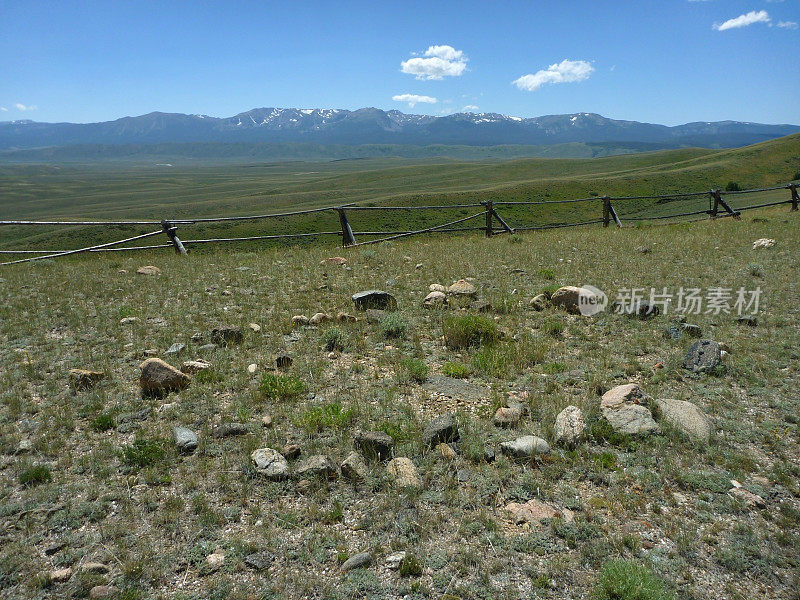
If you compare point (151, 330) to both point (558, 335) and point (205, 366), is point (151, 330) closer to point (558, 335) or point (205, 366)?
point (205, 366)

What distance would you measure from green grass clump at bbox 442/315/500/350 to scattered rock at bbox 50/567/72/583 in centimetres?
546

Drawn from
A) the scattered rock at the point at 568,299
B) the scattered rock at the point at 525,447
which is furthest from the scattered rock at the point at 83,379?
the scattered rock at the point at 568,299

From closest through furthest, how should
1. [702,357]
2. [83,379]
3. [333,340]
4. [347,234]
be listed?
[83,379] < [702,357] < [333,340] < [347,234]

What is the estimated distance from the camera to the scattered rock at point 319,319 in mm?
8805

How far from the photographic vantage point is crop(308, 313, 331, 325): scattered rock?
880 centimetres

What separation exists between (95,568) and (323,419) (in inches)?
93.6

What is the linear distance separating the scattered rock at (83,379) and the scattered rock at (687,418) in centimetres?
699

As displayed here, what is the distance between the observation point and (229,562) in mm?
3738

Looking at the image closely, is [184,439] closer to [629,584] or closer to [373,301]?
[629,584]

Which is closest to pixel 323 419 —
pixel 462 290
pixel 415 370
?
pixel 415 370

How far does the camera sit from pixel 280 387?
615 cm

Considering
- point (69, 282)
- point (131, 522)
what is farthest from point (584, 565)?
point (69, 282)

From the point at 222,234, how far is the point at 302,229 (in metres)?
11.0

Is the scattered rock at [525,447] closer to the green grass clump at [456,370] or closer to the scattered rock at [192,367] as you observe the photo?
the green grass clump at [456,370]
